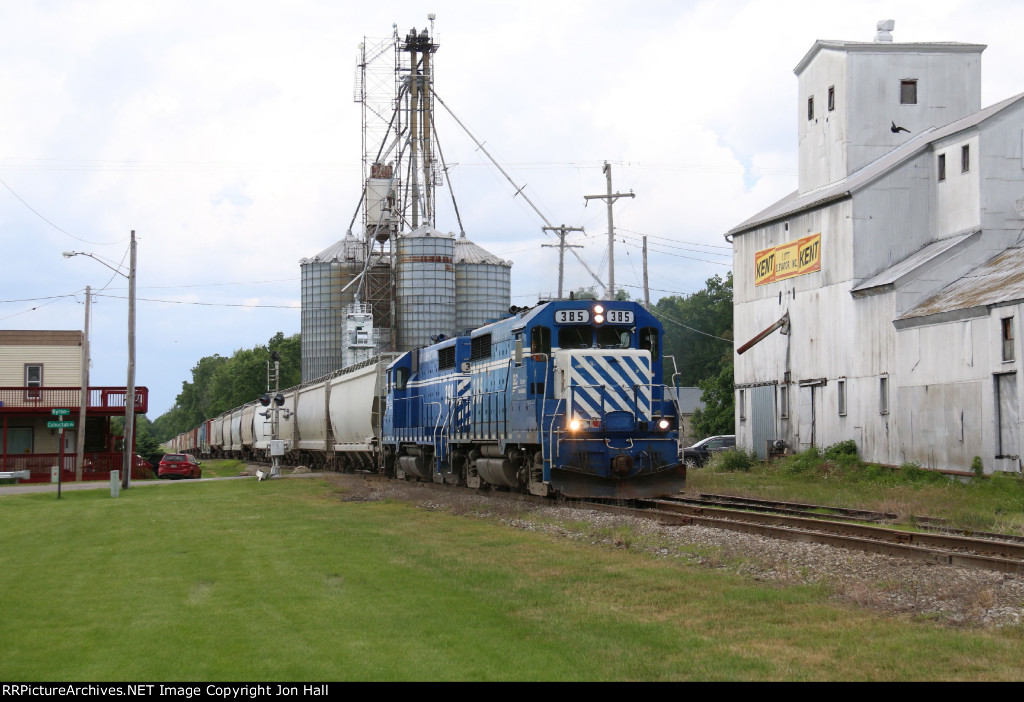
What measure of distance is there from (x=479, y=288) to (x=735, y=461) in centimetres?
3782

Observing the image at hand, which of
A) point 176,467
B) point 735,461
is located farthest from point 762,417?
point 176,467

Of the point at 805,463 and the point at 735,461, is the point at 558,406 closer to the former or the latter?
the point at 805,463

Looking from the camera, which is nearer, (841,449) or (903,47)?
(841,449)

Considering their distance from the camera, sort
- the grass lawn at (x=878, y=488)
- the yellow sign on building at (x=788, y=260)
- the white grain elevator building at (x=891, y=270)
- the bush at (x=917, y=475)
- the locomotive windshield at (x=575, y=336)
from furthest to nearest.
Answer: the yellow sign on building at (x=788, y=260), the bush at (x=917, y=475), the white grain elevator building at (x=891, y=270), the locomotive windshield at (x=575, y=336), the grass lawn at (x=878, y=488)

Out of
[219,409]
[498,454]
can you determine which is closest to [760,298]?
[498,454]

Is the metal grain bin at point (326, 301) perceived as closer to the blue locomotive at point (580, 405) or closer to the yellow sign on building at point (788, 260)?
the yellow sign on building at point (788, 260)

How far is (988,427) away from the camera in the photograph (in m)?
24.9

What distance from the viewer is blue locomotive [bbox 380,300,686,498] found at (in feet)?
65.6

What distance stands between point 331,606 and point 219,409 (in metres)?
150

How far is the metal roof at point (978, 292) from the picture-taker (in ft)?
82.4

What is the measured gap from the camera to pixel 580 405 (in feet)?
65.8

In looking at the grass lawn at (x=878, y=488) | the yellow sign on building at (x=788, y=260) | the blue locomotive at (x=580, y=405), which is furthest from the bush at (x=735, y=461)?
the blue locomotive at (x=580, y=405)

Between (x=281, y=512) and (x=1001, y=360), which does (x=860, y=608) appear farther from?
(x=1001, y=360)

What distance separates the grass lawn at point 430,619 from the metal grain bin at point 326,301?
56330 millimetres
